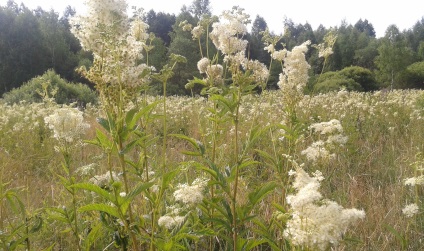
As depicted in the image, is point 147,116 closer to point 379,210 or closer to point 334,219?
point 334,219

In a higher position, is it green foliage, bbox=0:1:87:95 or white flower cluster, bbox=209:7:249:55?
green foliage, bbox=0:1:87:95

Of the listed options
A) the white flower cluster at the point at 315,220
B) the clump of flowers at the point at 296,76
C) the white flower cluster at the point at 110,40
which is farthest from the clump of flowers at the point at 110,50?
the clump of flowers at the point at 296,76

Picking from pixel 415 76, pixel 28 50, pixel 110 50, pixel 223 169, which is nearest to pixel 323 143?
pixel 223 169

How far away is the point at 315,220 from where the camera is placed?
1338 mm

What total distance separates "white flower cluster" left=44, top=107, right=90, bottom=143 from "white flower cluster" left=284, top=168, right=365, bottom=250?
128 cm

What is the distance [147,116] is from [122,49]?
365 mm

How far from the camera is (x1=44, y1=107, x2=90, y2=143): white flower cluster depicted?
2135 mm

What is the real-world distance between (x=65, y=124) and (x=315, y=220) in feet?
4.67

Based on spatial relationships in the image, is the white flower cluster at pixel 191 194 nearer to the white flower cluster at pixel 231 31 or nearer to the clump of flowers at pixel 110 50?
the clump of flowers at pixel 110 50

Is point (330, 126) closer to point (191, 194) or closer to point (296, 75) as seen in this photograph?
point (296, 75)

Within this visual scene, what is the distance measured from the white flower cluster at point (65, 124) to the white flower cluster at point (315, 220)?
128cm

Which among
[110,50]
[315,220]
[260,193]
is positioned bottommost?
[260,193]

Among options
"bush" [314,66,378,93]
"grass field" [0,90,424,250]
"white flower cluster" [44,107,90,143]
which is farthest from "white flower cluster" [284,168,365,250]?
"bush" [314,66,378,93]

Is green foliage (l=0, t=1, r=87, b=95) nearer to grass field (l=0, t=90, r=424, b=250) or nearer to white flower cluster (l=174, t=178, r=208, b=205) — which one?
grass field (l=0, t=90, r=424, b=250)
